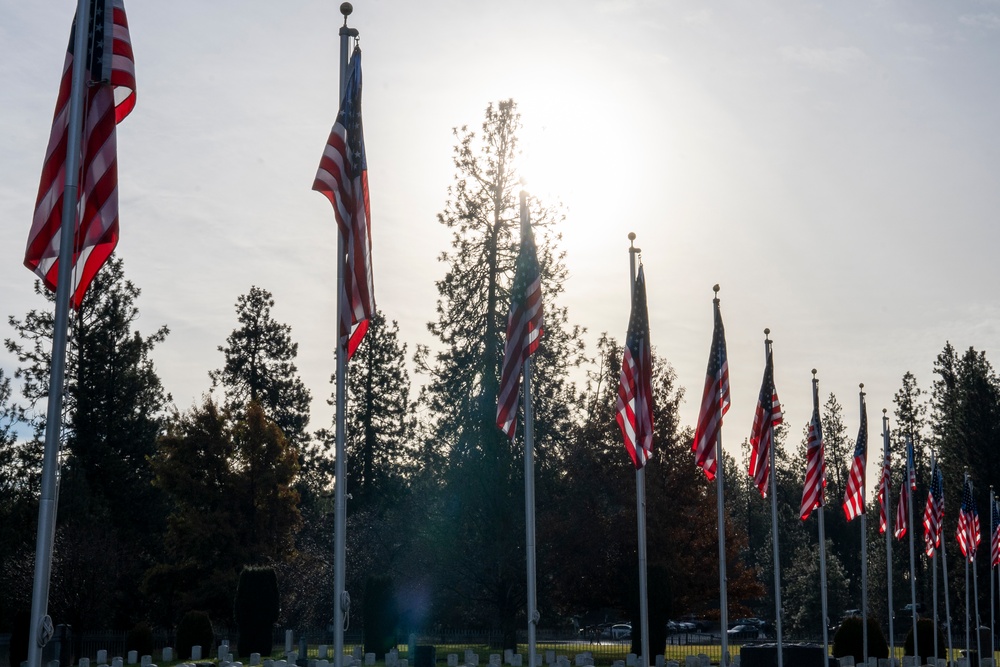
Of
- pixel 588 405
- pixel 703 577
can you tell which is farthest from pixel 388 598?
pixel 588 405

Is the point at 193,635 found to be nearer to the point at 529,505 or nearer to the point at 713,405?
the point at 713,405

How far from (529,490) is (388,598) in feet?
77.3

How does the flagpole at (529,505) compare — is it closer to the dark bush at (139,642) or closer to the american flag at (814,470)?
the american flag at (814,470)

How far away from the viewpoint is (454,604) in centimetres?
4622

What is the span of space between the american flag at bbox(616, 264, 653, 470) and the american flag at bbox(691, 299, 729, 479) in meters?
1.79

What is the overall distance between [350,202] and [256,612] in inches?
1274

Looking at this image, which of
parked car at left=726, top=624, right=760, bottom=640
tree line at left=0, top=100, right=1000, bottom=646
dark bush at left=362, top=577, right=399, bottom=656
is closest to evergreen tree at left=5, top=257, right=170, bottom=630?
tree line at left=0, top=100, right=1000, bottom=646

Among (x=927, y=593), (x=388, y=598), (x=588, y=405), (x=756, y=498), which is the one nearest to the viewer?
(x=388, y=598)

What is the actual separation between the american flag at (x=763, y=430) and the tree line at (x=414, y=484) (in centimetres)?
1585

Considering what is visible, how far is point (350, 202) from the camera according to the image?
569 inches

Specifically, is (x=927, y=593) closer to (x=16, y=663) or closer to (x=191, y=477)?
(x=191, y=477)

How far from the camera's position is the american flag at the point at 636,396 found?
20.0 m

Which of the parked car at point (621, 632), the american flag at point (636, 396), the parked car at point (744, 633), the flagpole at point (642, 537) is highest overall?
the american flag at point (636, 396)

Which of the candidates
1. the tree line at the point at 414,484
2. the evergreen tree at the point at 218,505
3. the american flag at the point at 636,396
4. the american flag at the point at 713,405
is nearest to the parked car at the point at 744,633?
the tree line at the point at 414,484
